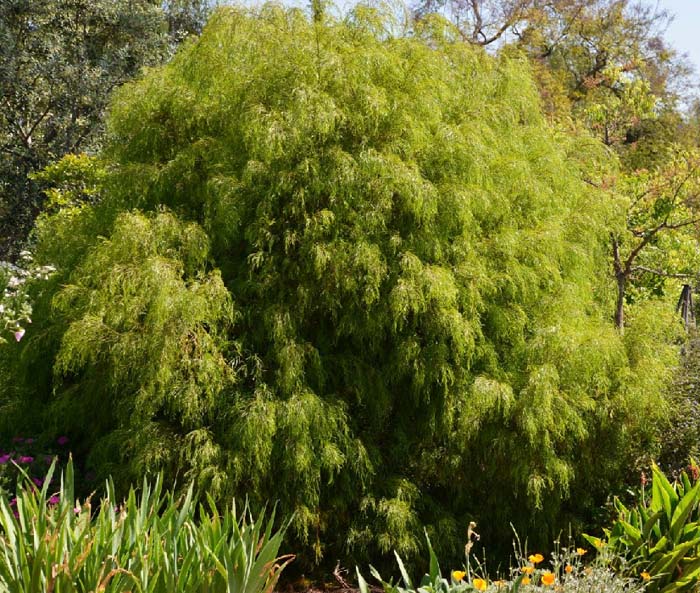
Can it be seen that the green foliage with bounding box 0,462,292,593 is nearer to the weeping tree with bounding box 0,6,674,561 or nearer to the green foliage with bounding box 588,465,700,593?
the weeping tree with bounding box 0,6,674,561

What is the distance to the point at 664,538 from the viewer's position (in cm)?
367

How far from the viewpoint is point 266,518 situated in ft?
14.8

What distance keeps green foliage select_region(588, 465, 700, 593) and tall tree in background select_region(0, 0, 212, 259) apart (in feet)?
35.0

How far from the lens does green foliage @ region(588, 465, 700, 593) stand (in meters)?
3.60

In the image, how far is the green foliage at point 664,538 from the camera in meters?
3.60

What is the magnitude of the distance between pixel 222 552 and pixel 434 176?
2804 mm

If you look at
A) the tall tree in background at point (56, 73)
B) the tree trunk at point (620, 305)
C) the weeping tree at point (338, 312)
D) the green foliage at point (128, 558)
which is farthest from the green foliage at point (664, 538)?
the tall tree in background at point (56, 73)

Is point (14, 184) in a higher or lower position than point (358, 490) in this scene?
higher

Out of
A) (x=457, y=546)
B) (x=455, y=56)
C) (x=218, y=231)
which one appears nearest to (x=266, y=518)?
(x=457, y=546)

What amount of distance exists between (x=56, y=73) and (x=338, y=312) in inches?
364

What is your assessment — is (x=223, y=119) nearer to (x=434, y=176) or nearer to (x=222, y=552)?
(x=434, y=176)

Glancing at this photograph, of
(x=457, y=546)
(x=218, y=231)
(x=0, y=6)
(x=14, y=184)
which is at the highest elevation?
(x=0, y=6)

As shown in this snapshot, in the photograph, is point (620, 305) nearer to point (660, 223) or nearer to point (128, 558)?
point (660, 223)

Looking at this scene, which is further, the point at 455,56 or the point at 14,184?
the point at 14,184
